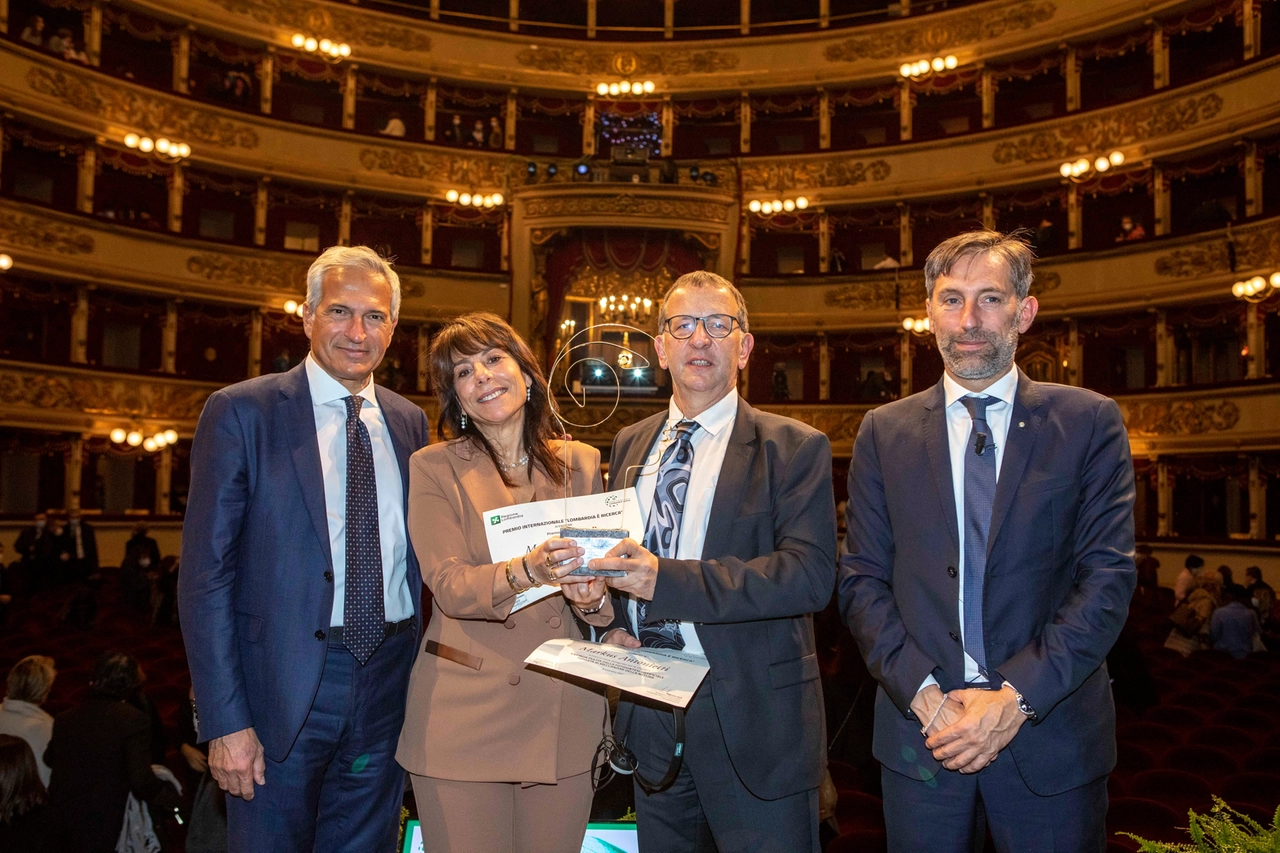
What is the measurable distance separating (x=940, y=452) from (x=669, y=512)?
0.76 metres

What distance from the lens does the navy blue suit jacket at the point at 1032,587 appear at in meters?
2.33

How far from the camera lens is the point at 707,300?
8.73ft

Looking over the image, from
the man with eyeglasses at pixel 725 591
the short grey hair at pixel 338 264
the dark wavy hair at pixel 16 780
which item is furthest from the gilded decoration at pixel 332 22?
the man with eyeglasses at pixel 725 591

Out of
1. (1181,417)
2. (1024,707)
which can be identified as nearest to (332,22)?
(1181,417)

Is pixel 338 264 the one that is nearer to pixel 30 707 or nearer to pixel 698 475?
pixel 698 475

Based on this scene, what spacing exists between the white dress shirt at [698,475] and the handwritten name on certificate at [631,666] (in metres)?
0.17

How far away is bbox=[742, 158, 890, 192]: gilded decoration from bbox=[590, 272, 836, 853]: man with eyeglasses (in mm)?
18312

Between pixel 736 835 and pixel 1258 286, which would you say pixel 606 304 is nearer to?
pixel 1258 286

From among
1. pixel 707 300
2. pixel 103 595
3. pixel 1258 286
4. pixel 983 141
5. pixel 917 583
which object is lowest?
pixel 103 595

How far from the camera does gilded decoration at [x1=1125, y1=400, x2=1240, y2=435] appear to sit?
15500 millimetres

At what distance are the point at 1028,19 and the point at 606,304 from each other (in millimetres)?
10101

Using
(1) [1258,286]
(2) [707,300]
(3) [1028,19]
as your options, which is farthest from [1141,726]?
(3) [1028,19]

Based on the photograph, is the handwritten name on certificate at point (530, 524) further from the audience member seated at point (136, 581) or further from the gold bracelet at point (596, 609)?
the audience member seated at point (136, 581)

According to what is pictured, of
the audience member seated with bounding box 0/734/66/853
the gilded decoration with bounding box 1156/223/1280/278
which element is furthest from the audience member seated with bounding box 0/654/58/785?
the gilded decoration with bounding box 1156/223/1280/278
